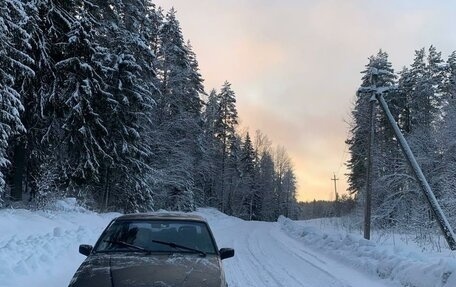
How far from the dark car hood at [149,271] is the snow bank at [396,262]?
18.5 feet

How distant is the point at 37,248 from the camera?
10.3 metres

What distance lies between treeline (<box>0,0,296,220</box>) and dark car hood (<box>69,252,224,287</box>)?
11.0 metres

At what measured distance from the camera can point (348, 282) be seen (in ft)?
33.6

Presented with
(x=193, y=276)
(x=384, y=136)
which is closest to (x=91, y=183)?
(x=193, y=276)

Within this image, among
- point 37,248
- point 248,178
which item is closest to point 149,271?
point 37,248

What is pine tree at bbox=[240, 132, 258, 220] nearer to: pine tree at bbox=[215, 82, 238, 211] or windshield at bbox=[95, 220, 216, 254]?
pine tree at bbox=[215, 82, 238, 211]

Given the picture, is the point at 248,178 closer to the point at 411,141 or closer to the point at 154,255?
the point at 411,141

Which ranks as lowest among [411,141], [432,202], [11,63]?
[432,202]

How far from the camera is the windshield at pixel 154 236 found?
6.22 meters

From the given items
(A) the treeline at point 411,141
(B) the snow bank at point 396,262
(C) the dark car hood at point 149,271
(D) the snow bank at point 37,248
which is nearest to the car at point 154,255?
(C) the dark car hood at point 149,271

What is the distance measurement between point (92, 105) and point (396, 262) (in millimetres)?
15701

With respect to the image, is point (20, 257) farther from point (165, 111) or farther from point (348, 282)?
point (165, 111)

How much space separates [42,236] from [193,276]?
8.18 m

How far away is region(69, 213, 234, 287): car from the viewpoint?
16.0ft
